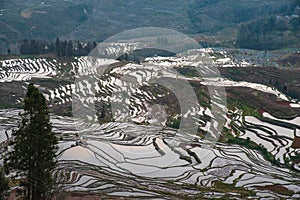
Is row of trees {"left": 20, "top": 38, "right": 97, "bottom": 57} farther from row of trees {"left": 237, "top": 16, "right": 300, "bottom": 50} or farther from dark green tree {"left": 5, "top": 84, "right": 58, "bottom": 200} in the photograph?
dark green tree {"left": 5, "top": 84, "right": 58, "bottom": 200}

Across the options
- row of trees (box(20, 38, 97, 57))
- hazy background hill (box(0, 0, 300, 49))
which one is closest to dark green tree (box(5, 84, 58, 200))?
row of trees (box(20, 38, 97, 57))

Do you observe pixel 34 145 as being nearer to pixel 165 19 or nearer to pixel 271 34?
pixel 271 34

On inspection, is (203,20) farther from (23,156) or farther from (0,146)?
(23,156)

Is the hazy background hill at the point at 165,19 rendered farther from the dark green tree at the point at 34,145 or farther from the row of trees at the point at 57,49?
the dark green tree at the point at 34,145

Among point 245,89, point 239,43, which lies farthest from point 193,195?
point 239,43

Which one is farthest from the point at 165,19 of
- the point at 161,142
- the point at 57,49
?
the point at 161,142
